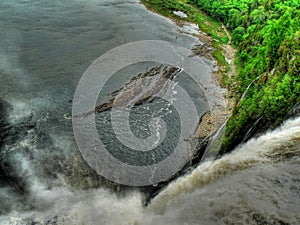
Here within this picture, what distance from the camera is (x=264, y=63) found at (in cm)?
3359

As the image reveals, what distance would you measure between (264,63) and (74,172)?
76.2 ft

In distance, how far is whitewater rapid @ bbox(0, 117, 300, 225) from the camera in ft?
48.0

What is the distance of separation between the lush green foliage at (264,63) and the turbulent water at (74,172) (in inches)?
160

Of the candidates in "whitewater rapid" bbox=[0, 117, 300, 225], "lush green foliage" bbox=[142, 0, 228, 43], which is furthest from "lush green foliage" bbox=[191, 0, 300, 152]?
"whitewater rapid" bbox=[0, 117, 300, 225]

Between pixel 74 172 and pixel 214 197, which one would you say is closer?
pixel 214 197

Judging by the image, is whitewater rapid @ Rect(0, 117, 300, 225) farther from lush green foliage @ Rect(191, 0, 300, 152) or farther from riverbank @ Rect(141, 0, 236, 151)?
riverbank @ Rect(141, 0, 236, 151)

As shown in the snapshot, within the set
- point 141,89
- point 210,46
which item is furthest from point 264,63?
point 210,46

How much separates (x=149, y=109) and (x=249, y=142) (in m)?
13.7

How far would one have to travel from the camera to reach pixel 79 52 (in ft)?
133

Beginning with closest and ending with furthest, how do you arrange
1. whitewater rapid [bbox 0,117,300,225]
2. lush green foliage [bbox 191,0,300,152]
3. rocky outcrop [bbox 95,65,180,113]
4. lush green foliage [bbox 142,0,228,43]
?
whitewater rapid [bbox 0,117,300,225] < lush green foliage [bbox 191,0,300,152] < rocky outcrop [bbox 95,65,180,113] < lush green foliage [bbox 142,0,228,43]

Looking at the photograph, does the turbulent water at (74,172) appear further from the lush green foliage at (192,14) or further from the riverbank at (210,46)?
the lush green foliage at (192,14)

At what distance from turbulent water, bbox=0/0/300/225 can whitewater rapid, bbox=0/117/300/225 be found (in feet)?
0.17

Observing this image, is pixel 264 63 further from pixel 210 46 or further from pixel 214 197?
pixel 214 197

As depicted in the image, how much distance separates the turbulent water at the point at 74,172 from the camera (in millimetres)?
15312
